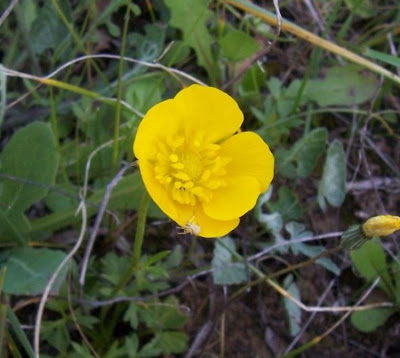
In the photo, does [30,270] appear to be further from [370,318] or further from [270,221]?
[370,318]

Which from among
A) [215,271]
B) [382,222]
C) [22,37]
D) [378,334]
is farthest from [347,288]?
[22,37]

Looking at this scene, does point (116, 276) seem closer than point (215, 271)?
Yes

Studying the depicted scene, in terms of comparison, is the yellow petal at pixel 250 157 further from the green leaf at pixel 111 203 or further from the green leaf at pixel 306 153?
the green leaf at pixel 306 153

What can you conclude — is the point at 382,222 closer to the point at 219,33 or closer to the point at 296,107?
the point at 296,107

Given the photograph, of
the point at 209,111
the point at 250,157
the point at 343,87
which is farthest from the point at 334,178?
the point at 209,111

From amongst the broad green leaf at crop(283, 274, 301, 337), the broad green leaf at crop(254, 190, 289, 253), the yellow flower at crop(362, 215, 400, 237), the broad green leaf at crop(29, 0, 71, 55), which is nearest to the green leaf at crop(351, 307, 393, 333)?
the broad green leaf at crop(283, 274, 301, 337)

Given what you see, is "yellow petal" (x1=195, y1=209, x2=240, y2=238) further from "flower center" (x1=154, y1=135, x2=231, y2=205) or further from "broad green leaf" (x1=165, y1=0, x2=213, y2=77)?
"broad green leaf" (x1=165, y1=0, x2=213, y2=77)

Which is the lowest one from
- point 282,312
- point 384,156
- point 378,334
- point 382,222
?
point 378,334
